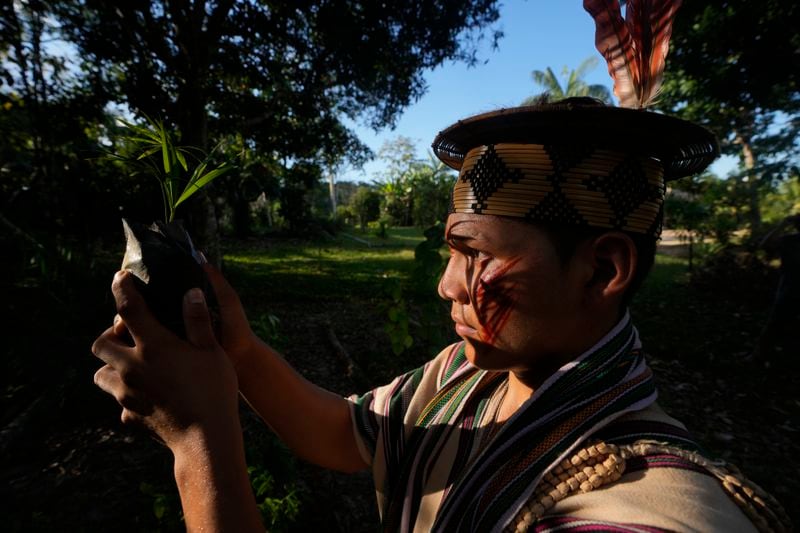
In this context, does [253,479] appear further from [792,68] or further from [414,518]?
[792,68]

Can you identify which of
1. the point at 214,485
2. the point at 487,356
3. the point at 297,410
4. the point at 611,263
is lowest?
the point at 297,410

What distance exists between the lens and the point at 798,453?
12.6 feet

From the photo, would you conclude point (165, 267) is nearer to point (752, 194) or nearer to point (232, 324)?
point (232, 324)

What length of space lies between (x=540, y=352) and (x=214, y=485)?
32.7 inches

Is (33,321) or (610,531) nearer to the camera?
(610,531)

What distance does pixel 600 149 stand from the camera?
3.25 feet

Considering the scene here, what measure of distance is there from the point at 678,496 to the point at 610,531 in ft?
0.46

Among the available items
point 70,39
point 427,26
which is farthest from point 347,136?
point 70,39

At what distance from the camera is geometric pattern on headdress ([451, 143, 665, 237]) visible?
98cm

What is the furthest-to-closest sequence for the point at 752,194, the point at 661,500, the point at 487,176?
1. the point at 752,194
2. the point at 487,176
3. the point at 661,500

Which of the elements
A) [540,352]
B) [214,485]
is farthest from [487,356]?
[214,485]

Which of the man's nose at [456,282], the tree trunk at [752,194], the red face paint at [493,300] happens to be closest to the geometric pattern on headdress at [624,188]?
the red face paint at [493,300]

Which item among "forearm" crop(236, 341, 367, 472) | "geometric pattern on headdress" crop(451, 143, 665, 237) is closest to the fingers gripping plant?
"forearm" crop(236, 341, 367, 472)

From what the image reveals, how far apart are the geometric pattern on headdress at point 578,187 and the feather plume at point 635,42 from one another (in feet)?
0.73
